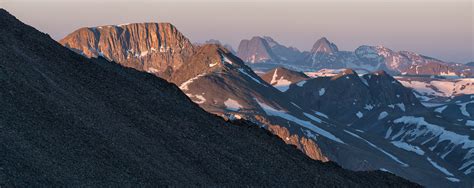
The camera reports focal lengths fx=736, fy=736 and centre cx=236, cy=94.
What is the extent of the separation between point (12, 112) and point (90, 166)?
21.7 ft

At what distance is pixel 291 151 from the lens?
63.6 m

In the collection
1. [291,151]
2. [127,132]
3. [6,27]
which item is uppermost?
[6,27]

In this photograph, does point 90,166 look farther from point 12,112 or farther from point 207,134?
point 207,134

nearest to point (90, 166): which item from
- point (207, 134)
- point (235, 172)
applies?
point (235, 172)

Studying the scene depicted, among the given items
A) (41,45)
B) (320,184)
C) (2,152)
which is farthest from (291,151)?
(2,152)

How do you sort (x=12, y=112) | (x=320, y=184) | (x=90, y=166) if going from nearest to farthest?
1. (x=90, y=166)
2. (x=12, y=112)
3. (x=320, y=184)

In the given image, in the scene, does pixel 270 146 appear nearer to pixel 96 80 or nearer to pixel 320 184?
Answer: pixel 320 184

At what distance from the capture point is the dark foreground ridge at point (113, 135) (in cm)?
4119

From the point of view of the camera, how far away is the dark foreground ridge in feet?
135

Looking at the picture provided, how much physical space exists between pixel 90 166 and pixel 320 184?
20.8 metres

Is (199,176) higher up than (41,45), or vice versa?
(41,45)

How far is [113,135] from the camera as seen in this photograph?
160 feet

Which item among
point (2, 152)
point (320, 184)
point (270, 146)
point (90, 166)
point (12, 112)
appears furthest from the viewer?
point (270, 146)

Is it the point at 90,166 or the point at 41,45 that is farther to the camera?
the point at 41,45
